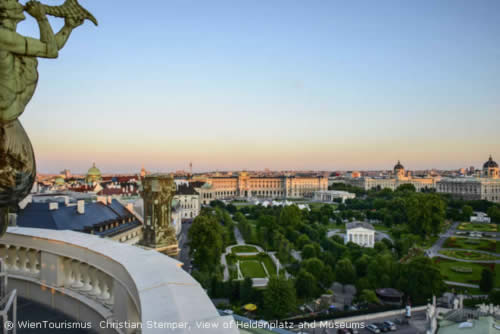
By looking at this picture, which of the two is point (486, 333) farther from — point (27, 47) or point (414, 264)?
point (27, 47)

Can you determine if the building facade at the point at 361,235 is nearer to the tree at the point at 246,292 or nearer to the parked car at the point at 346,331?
the tree at the point at 246,292

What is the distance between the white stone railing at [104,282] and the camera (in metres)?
2.77

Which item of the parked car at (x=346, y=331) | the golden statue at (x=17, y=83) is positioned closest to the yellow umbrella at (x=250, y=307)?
the parked car at (x=346, y=331)

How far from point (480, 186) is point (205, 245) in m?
114

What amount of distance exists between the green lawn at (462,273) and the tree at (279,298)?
16.3 metres

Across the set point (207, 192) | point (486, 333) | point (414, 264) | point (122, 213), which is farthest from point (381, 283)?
point (207, 192)

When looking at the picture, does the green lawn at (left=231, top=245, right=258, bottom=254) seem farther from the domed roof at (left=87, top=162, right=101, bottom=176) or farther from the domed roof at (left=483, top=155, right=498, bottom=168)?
the domed roof at (left=483, top=155, right=498, bottom=168)

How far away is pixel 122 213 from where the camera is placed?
34.2 meters

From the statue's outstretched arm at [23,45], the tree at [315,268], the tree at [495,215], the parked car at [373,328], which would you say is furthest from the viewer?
the tree at [495,215]

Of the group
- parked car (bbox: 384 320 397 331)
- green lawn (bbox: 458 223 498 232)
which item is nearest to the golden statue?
parked car (bbox: 384 320 397 331)

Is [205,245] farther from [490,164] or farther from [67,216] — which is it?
[490,164]

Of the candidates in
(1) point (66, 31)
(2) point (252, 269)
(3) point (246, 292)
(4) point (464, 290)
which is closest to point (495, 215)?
(4) point (464, 290)

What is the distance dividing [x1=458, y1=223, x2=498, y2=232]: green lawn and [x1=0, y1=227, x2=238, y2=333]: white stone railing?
68.8 metres

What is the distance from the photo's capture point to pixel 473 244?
4941 centimetres
